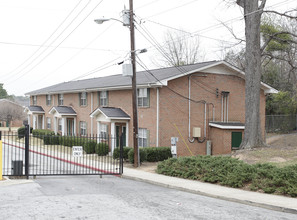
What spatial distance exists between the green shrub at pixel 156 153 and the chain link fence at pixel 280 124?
19.5 m

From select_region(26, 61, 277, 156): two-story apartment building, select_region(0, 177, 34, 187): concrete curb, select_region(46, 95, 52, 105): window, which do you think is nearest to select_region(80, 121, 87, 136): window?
select_region(26, 61, 277, 156): two-story apartment building

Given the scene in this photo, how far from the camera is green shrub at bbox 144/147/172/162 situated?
848 inches

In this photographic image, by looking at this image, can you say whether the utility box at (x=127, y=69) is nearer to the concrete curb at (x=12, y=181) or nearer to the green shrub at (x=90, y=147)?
the concrete curb at (x=12, y=181)

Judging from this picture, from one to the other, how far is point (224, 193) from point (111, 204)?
13.4 feet

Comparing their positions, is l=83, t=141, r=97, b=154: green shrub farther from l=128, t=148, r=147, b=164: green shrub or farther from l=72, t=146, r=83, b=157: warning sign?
l=72, t=146, r=83, b=157: warning sign

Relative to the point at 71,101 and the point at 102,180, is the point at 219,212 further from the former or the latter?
the point at 71,101

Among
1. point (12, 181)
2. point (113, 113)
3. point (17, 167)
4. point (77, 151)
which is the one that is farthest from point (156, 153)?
point (12, 181)

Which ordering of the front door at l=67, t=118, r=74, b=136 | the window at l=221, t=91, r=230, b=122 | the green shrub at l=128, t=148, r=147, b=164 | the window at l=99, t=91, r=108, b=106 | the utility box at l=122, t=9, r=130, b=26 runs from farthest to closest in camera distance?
1. the front door at l=67, t=118, r=74, b=136
2. the window at l=99, t=91, r=108, b=106
3. the window at l=221, t=91, r=230, b=122
4. the green shrub at l=128, t=148, r=147, b=164
5. the utility box at l=122, t=9, r=130, b=26

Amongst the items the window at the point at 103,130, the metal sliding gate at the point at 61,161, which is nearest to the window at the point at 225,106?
the metal sliding gate at the point at 61,161

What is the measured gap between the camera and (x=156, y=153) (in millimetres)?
21750

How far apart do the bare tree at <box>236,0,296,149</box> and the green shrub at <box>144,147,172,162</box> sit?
179 inches

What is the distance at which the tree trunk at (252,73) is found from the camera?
21469 mm

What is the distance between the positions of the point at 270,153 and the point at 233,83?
898 centimetres

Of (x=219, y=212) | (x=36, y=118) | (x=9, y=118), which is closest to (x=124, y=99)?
(x=219, y=212)
